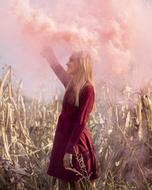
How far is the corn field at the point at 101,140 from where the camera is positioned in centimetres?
337

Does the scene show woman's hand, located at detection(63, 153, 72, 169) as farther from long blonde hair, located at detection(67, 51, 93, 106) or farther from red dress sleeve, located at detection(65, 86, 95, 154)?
long blonde hair, located at detection(67, 51, 93, 106)

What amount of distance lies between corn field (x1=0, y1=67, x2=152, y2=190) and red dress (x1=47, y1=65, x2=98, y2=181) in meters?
0.27

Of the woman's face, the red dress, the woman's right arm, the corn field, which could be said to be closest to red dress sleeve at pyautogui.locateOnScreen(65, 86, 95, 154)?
the red dress

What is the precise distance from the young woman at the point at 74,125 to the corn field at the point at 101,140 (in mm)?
278

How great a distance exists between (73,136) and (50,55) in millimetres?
554

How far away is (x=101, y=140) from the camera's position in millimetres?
3787

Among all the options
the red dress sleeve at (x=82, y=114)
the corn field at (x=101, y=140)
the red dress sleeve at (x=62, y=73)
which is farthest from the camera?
the corn field at (x=101, y=140)

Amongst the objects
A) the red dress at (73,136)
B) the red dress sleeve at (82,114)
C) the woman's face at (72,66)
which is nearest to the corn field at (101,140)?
the red dress at (73,136)

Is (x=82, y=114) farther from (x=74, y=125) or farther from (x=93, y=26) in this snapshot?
(x=93, y=26)

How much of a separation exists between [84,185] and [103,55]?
824 millimetres

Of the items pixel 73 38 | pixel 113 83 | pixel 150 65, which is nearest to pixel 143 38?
pixel 150 65

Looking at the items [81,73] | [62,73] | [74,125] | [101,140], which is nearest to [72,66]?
[81,73]

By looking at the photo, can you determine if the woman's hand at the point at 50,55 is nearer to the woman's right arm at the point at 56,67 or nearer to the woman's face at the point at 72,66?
the woman's right arm at the point at 56,67

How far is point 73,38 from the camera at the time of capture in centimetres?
302
